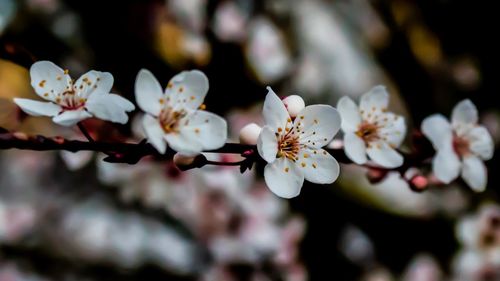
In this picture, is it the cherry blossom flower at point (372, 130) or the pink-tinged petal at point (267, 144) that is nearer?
the pink-tinged petal at point (267, 144)

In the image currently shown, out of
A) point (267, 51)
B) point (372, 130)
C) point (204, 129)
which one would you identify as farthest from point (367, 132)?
point (267, 51)

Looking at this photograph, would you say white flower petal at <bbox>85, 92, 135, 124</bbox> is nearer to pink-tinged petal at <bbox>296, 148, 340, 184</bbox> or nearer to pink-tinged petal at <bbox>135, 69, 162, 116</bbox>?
pink-tinged petal at <bbox>135, 69, 162, 116</bbox>

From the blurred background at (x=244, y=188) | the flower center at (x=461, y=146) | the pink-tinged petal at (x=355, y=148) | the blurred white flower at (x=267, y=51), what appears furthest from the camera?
the blurred white flower at (x=267, y=51)

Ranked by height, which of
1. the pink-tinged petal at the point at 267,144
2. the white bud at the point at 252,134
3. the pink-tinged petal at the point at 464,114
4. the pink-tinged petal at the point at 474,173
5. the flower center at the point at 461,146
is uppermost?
the pink-tinged petal at the point at 464,114

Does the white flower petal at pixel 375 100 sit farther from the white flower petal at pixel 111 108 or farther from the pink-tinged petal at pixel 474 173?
the white flower petal at pixel 111 108

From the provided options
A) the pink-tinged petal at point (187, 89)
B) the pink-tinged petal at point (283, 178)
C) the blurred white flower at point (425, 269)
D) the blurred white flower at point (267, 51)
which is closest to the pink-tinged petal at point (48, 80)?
the pink-tinged petal at point (187, 89)

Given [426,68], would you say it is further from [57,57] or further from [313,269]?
[57,57]

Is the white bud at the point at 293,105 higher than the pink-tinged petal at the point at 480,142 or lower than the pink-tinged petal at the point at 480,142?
lower
